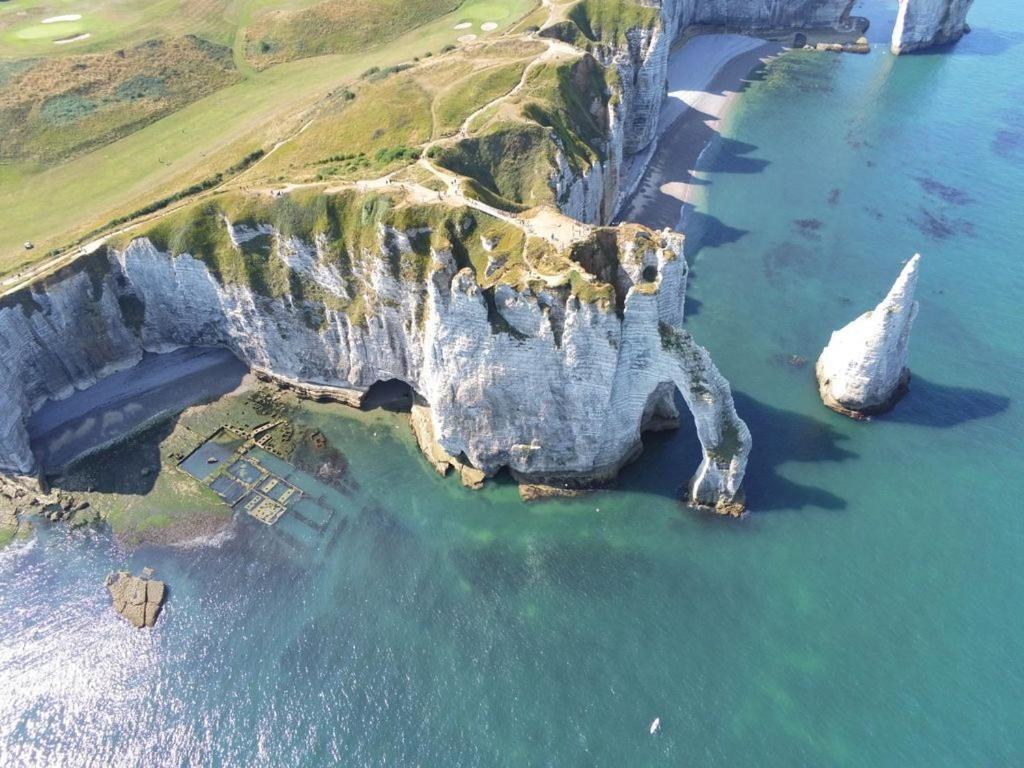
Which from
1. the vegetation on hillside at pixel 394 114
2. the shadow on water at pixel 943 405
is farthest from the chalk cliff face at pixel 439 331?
the shadow on water at pixel 943 405

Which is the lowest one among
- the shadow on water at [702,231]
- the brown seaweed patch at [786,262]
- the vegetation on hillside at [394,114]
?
the brown seaweed patch at [786,262]

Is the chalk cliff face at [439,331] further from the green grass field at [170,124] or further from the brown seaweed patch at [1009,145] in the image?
the brown seaweed patch at [1009,145]

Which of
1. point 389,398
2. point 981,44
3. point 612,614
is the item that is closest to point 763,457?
point 612,614

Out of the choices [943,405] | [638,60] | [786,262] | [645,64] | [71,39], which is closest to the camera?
[943,405]

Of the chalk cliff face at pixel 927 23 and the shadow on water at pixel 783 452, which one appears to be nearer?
the shadow on water at pixel 783 452

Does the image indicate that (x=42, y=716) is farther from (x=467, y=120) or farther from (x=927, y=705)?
(x=467, y=120)

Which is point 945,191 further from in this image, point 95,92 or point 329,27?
point 95,92
